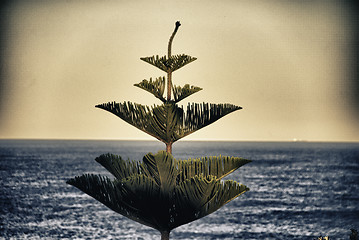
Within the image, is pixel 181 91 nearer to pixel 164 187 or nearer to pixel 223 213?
pixel 164 187

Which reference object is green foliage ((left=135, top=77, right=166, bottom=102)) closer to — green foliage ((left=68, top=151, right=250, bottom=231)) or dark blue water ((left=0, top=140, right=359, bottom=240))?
green foliage ((left=68, top=151, right=250, bottom=231))

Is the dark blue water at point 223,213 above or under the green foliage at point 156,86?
under

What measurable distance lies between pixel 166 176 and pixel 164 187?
148mm

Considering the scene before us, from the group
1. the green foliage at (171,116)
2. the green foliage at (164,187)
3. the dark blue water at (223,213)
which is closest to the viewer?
the green foliage at (164,187)

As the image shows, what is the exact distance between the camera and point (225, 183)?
6.25 m

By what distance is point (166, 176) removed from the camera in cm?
630

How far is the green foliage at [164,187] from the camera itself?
616 cm

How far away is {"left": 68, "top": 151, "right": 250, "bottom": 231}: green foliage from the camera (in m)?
6.16

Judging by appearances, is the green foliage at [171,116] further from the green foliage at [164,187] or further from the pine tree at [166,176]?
the green foliage at [164,187]

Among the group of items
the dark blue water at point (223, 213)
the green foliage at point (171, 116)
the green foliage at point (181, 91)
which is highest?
the green foliage at point (181, 91)

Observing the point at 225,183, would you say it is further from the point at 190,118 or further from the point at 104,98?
the point at 104,98

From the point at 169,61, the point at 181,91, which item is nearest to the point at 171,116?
the point at 181,91

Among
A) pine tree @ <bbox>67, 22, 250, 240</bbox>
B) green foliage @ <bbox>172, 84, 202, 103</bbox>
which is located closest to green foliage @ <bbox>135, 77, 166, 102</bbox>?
pine tree @ <bbox>67, 22, 250, 240</bbox>

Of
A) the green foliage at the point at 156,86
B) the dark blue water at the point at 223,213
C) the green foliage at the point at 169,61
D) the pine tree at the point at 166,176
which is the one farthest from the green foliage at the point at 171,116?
the dark blue water at the point at 223,213
